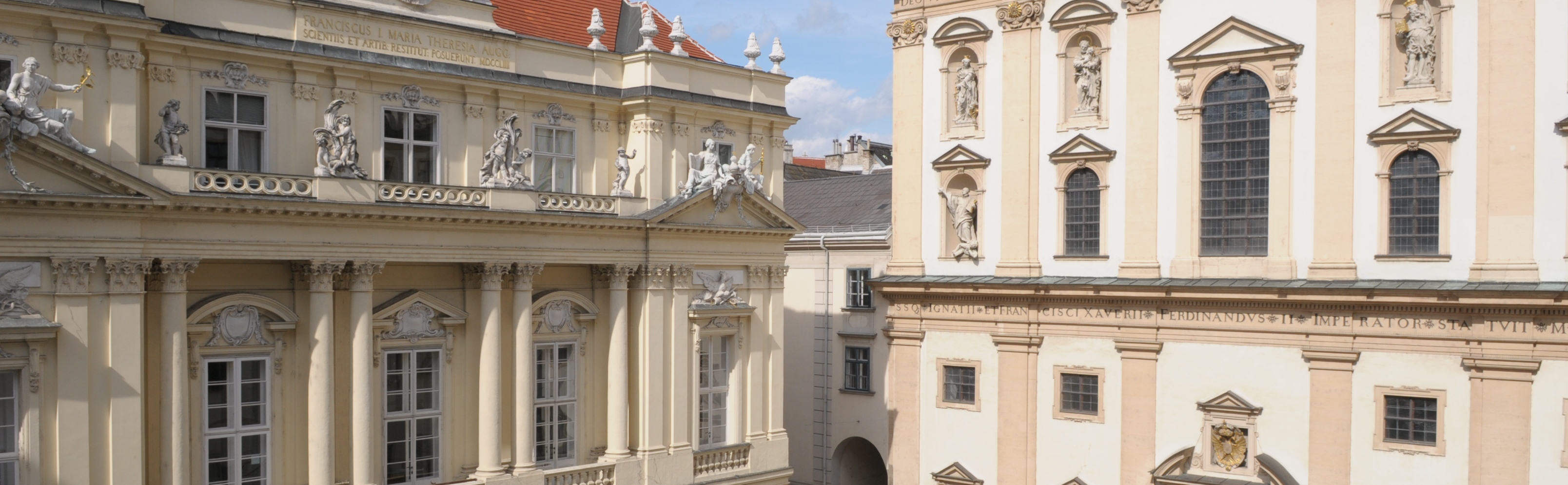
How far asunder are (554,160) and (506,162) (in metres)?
1.76

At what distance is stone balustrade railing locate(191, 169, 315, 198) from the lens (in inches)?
832

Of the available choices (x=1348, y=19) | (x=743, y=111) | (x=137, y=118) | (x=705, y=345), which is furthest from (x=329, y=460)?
(x=1348, y=19)

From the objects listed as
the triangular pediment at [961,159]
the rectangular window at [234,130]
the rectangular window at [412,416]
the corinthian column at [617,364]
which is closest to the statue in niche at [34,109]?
the rectangular window at [234,130]

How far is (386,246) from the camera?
77.8 ft

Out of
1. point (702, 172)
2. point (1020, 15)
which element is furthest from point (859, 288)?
point (702, 172)

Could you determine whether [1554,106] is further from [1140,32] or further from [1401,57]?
[1140,32]

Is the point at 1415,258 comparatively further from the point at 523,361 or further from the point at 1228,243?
the point at 523,361

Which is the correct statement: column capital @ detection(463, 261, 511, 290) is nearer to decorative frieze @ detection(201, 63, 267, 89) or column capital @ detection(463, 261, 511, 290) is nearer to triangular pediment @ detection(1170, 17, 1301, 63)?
decorative frieze @ detection(201, 63, 267, 89)

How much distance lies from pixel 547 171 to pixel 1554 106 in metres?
20.6

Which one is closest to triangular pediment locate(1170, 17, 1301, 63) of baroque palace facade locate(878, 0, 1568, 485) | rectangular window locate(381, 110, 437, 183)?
baroque palace facade locate(878, 0, 1568, 485)

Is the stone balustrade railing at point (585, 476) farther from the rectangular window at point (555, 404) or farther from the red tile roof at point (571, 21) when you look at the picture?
the red tile roof at point (571, 21)

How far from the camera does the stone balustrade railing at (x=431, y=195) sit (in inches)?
926

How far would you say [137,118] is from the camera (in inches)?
827

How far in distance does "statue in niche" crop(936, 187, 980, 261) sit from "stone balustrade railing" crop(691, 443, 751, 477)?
8.75m
